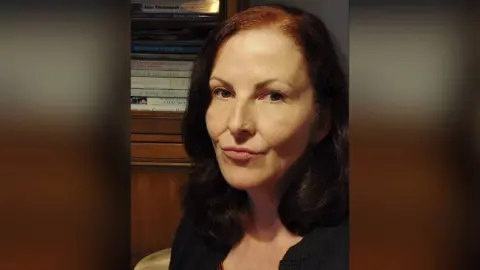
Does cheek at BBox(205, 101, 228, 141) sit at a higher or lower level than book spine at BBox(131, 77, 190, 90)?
lower

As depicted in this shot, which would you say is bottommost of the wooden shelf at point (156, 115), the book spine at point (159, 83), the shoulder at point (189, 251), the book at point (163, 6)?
the shoulder at point (189, 251)

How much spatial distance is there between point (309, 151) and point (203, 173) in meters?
0.13

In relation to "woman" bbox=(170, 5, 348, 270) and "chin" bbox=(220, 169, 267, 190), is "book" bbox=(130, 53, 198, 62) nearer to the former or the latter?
"woman" bbox=(170, 5, 348, 270)

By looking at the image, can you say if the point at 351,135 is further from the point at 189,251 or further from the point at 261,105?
the point at 189,251

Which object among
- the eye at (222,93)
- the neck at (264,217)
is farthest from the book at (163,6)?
the neck at (264,217)

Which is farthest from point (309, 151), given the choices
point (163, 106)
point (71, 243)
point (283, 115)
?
point (71, 243)

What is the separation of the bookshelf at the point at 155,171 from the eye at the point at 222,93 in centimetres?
5

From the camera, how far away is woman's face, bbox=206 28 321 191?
63cm

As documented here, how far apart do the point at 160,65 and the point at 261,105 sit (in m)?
0.14

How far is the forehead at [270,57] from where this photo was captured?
633 mm

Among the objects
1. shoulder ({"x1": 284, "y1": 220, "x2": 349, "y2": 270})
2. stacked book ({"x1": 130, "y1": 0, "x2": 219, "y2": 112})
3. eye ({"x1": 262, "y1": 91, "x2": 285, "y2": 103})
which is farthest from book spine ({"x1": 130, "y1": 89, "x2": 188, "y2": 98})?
shoulder ({"x1": 284, "y1": 220, "x2": 349, "y2": 270})

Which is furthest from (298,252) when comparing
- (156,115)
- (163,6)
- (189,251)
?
(163,6)

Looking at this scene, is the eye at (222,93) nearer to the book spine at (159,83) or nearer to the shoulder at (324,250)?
the book spine at (159,83)

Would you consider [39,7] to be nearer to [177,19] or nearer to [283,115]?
[177,19]
